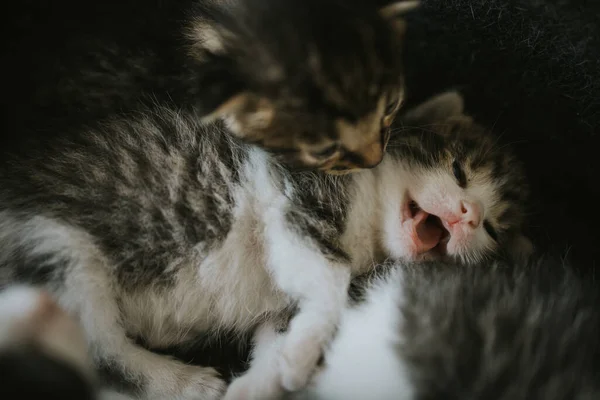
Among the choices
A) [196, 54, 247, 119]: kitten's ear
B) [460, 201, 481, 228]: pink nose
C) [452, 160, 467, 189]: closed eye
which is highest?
[196, 54, 247, 119]: kitten's ear

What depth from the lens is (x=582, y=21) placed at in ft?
4.75

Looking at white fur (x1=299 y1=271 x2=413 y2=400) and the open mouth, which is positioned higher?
the open mouth

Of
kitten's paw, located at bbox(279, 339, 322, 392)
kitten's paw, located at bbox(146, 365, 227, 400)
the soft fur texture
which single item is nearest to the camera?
Result: kitten's paw, located at bbox(279, 339, 322, 392)

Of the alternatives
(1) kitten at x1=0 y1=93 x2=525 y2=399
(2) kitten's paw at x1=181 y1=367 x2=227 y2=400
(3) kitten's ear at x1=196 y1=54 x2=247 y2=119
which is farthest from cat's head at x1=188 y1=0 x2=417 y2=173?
(2) kitten's paw at x1=181 y1=367 x2=227 y2=400

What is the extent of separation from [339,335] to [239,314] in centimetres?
31

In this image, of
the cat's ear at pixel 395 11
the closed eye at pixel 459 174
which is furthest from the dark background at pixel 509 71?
the cat's ear at pixel 395 11

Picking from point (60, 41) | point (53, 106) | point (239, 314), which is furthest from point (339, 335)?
point (60, 41)

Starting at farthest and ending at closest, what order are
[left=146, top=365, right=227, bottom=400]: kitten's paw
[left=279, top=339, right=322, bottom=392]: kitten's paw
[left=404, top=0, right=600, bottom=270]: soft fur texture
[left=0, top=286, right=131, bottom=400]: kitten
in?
[left=404, top=0, right=600, bottom=270]: soft fur texture < [left=146, top=365, right=227, bottom=400]: kitten's paw < [left=279, top=339, right=322, bottom=392]: kitten's paw < [left=0, top=286, right=131, bottom=400]: kitten

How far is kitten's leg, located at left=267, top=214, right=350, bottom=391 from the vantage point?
1240 mm

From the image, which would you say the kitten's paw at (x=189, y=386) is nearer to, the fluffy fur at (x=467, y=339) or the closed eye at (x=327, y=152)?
the fluffy fur at (x=467, y=339)

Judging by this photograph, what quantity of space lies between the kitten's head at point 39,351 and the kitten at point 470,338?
47 centimetres

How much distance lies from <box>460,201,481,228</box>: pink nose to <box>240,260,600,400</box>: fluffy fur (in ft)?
0.38

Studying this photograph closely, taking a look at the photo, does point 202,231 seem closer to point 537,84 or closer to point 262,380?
point 262,380

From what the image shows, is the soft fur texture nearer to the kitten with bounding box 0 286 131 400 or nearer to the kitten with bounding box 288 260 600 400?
the kitten with bounding box 288 260 600 400
